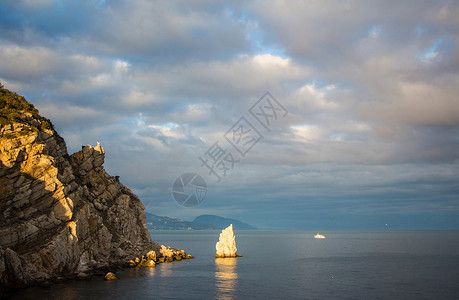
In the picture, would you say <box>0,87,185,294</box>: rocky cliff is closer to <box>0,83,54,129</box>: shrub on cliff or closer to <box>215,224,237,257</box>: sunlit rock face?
<box>0,83,54,129</box>: shrub on cliff

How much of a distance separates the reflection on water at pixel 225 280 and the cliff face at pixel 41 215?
86.9 ft

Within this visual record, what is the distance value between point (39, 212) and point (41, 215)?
982mm

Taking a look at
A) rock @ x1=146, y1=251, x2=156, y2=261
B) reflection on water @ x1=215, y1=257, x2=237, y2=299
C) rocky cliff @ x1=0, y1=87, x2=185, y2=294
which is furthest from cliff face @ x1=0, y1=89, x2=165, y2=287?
reflection on water @ x1=215, y1=257, x2=237, y2=299

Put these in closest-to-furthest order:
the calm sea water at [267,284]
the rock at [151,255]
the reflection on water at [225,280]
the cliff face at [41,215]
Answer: the cliff face at [41,215]
the calm sea water at [267,284]
the reflection on water at [225,280]
the rock at [151,255]

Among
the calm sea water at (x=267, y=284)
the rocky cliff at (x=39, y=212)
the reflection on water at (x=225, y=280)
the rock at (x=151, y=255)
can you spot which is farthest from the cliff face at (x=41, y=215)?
the reflection on water at (x=225, y=280)

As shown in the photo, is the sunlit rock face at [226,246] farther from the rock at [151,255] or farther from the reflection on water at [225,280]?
the rock at [151,255]

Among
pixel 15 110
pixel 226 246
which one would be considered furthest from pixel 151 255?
pixel 15 110

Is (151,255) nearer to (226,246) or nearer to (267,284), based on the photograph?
(226,246)

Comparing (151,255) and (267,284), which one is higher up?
(151,255)

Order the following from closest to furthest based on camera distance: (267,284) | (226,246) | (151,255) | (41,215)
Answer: (41,215) → (267,284) → (151,255) → (226,246)

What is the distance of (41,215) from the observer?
70500 mm

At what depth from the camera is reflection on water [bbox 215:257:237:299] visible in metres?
67.3

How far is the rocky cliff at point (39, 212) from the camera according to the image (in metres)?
64.4

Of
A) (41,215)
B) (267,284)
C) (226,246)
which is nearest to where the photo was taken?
(41,215)
